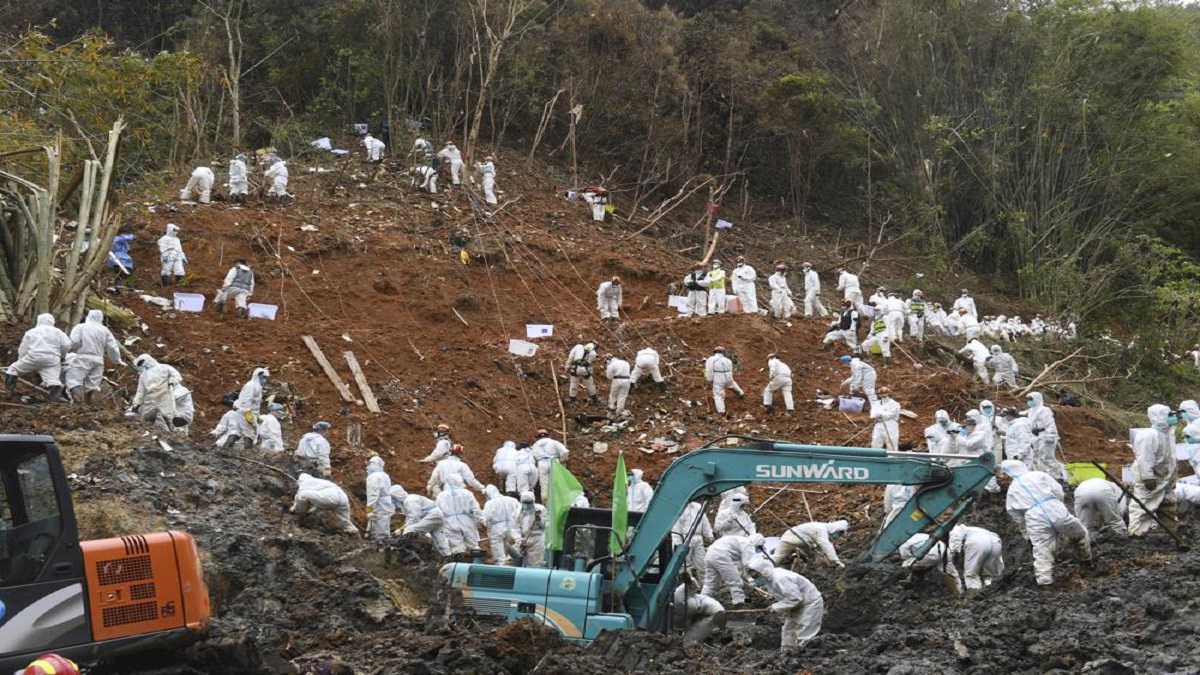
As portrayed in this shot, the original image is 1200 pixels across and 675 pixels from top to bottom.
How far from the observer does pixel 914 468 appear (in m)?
12.7

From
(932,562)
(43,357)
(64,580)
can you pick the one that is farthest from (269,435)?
(64,580)

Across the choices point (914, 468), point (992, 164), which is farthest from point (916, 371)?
point (992, 164)

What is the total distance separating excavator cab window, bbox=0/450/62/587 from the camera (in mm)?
7477

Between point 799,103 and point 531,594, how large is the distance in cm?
3258

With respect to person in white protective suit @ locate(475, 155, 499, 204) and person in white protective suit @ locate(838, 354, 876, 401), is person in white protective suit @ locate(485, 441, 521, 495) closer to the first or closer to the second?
person in white protective suit @ locate(838, 354, 876, 401)

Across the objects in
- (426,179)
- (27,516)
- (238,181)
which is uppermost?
(426,179)

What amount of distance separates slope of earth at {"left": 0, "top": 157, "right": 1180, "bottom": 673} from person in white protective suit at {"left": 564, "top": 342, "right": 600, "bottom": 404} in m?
0.39

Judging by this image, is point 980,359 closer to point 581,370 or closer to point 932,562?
point 581,370

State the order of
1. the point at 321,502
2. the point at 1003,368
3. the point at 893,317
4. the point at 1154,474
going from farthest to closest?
the point at 893,317
the point at 1003,368
the point at 1154,474
the point at 321,502

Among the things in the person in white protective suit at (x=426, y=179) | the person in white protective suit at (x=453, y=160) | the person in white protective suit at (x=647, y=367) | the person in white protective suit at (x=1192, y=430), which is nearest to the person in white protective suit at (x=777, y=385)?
the person in white protective suit at (x=647, y=367)

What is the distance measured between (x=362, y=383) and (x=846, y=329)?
32.7 ft

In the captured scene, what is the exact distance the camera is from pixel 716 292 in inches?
1111

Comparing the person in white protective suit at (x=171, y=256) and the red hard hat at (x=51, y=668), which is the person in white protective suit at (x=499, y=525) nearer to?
the red hard hat at (x=51, y=668)

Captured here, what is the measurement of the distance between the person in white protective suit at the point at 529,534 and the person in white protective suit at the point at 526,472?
2.31 meters
